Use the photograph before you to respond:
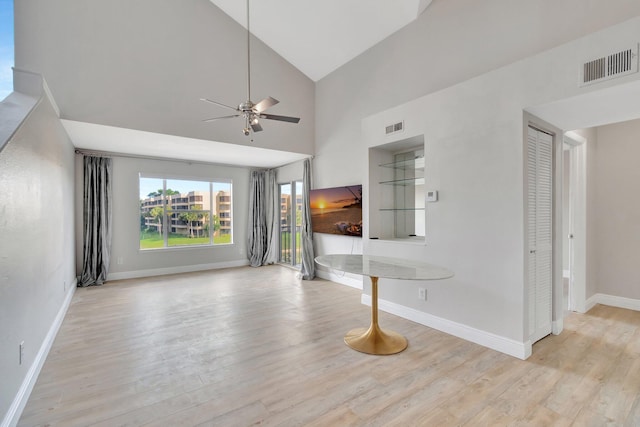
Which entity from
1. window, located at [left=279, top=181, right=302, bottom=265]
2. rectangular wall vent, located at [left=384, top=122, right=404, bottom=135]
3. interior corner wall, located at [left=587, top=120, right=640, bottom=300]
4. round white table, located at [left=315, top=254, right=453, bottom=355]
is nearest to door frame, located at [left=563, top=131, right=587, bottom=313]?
interior corner wall, located at [left=587, top=120, right=640, bottom=300]

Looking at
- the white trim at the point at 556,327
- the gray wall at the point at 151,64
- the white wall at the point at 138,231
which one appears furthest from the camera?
the white wall at the point at 138,231

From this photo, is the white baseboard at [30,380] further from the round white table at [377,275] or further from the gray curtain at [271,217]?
the gray curtain at [271,217]

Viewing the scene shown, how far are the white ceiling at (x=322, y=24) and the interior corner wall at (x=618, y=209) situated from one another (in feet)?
10.1

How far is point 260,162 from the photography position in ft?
21.4

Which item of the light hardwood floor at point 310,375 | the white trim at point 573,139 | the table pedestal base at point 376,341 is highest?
the white trim at point 573,139

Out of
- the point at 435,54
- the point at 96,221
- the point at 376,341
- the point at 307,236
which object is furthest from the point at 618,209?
the point at 96,221

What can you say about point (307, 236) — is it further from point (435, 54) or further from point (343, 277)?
point (435, 54)

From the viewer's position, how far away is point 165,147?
16.9 ft

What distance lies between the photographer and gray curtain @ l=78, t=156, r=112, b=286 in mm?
5188

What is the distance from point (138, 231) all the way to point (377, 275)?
5317mm

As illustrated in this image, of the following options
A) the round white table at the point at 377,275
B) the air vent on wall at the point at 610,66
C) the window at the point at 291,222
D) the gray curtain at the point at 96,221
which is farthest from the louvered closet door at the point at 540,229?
the gray curtain at the point at 96,221

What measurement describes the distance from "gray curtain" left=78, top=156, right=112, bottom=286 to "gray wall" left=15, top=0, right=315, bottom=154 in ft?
6.13

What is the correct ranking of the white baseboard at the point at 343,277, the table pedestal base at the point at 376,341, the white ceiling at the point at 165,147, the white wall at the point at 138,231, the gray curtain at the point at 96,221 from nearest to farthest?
the table pedestal base at the point at 376,341 → the white ceiling at the point at 165,147 → the white baseboard at the point at 343,277 → the gray curtain at the point at 96,221 → the white wall at the point at 138,231

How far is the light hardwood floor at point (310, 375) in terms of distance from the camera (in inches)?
72.7
